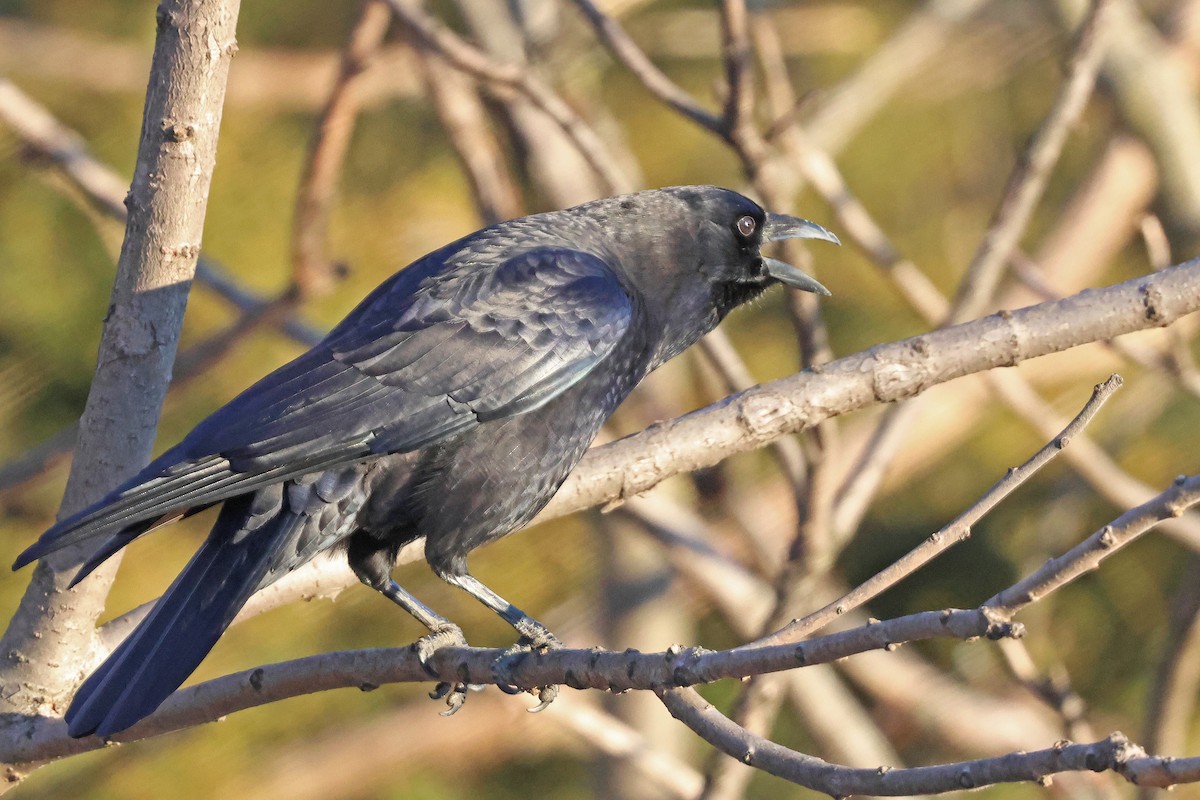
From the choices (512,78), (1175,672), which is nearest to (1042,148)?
(512,78)

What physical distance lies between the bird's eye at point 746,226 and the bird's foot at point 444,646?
1.41 meters

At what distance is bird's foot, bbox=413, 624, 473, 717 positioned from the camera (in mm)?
2646

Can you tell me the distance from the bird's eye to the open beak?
35 millimetres

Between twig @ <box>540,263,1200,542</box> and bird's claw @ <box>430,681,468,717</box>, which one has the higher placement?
twig @ <box>540,263,1200,542</box>

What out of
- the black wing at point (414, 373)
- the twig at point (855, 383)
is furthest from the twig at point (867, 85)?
the twig at point (855, 383)

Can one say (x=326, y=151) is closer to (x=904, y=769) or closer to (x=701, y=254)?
(x=701, y=254)

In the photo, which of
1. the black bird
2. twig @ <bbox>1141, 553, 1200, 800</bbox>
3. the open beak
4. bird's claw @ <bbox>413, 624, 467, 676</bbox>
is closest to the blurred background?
twig @ <bbox>1141, 553, 1200, 800</bbox>

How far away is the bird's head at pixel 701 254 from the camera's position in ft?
12.3

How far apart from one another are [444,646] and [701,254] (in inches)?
59.6

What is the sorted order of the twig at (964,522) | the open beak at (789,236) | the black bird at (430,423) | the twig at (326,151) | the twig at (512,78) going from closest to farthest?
the twig at (964,522), the black bird at (430,423), the open beak at (789,236), the twig at (512,78), the twig at (326,151)

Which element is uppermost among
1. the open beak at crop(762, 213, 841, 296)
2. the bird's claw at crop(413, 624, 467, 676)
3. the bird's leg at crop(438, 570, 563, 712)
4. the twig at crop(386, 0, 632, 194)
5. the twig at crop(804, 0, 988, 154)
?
the twig at crop(804, 0, 988, 154)

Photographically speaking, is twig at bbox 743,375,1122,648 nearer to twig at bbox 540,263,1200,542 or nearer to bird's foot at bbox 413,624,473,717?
bird's foot at bbox 413,624,473,717

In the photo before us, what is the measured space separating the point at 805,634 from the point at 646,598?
3.58 meters

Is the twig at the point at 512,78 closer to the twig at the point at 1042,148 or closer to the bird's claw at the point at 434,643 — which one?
the twig at the point at 1042,148
